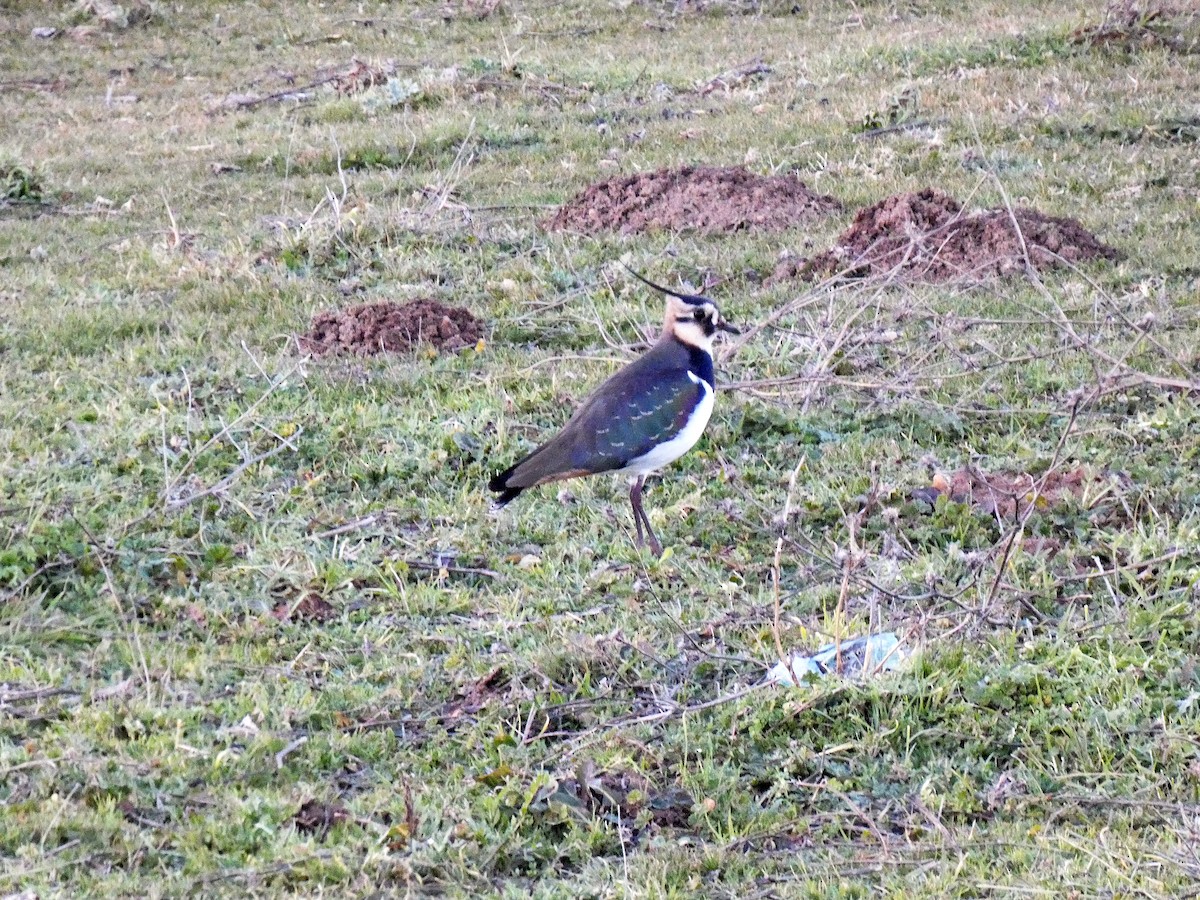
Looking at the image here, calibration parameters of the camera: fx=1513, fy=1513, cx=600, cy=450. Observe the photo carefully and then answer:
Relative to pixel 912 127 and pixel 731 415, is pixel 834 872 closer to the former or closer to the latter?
pixel 731 415

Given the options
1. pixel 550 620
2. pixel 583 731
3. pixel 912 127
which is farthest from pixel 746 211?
pixel 583 731

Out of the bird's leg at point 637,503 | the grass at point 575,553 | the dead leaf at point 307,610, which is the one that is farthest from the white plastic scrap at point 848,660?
the dead leaf at point 307,610

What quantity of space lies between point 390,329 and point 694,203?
9.70ft

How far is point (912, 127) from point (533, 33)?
672 cm

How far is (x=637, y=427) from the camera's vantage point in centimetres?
636

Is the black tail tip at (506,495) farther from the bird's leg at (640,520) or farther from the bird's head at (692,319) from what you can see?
the bird's head at (692,319)

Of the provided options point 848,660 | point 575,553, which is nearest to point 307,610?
point 575,553

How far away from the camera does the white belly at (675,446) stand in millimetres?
6422

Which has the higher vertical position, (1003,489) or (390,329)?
(390,329)

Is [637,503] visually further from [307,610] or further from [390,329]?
[390,329]

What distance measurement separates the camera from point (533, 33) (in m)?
18.0

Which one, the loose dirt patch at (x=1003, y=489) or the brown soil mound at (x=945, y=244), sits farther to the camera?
the brown soil mound at (x=945, y=244)

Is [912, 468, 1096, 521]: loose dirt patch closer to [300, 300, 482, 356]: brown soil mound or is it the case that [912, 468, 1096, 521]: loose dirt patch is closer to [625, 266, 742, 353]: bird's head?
[625, 266, 742, 353]: bird's head

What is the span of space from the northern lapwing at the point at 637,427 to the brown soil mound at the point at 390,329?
7.34 ft
